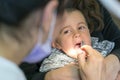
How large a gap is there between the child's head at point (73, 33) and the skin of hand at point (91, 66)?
0.20 ft

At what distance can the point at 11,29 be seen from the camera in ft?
A: 2.46

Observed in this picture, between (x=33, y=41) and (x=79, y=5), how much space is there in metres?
0.79

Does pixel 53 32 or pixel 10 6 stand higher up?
pixel 10 6

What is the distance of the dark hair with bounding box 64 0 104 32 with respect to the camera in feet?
5.09

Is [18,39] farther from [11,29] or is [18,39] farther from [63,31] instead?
[63,31]

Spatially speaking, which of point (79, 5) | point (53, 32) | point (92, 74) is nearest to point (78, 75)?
point (92, 74)

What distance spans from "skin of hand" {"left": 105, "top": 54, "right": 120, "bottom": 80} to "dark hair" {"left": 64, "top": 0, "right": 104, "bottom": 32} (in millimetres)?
222

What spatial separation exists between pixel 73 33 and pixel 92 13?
223 mm

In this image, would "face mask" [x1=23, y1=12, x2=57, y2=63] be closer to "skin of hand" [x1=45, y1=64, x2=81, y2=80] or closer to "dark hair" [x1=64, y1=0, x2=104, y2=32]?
"skin of hand" [x1=45, y1=64, x2=81, y2=80]

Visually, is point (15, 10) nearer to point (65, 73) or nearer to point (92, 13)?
point (65, 73)

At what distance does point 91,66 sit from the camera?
4.30 ft

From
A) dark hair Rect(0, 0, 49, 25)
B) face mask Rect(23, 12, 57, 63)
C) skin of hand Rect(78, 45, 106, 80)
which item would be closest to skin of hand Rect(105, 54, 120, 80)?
skin of hand Rect(78, 45, 106, 80)

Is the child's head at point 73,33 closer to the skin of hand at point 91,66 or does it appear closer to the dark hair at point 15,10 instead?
the skin of hand at point 91,66

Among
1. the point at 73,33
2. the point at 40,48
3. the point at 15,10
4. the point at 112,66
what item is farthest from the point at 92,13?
the point at 15,10
